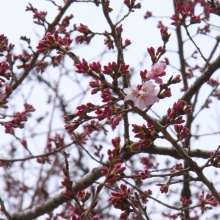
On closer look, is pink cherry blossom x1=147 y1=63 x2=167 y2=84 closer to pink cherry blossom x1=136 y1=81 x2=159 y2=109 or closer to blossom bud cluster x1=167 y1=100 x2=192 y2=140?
pink cherry blossom x1=136 y1=81 x2=159 y2=109

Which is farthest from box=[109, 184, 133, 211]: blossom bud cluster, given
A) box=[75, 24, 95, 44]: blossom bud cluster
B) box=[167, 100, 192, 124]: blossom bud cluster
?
box=[75, 24, 95, 44]: blossom bud cluster

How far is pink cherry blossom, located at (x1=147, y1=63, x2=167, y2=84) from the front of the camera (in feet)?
5.86

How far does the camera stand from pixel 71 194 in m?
1.87

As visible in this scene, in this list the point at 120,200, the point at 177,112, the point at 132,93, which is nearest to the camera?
the point at 132,93

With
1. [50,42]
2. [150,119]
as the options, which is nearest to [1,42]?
[50,42]

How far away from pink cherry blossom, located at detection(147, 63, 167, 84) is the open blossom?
0.15 ft

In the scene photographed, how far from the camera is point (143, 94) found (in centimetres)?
171

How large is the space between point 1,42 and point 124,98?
1528 millimetres

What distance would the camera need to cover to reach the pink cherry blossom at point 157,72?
1.79 meters

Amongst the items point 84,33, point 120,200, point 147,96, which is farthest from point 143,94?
point 84,33


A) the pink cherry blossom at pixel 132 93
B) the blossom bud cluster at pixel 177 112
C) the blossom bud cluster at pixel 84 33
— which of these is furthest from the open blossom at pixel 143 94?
the blossom bud cluster at pixel 84 33

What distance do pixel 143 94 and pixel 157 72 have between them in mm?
161

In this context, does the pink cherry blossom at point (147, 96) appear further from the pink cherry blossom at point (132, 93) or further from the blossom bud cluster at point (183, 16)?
the blossom bud cluster at point (183, 16)

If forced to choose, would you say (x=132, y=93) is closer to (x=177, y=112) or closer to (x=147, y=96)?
(x=147, y=96)
